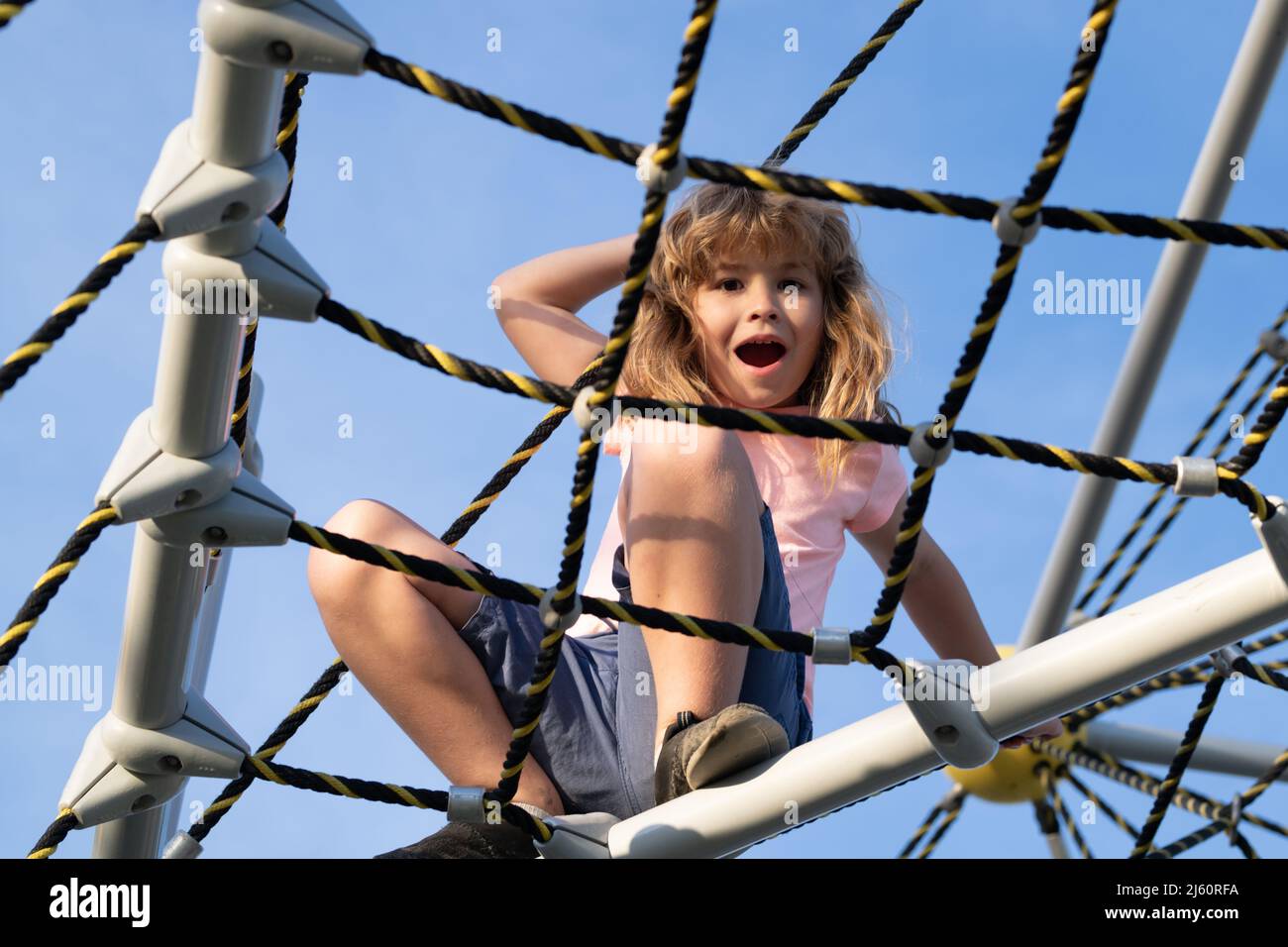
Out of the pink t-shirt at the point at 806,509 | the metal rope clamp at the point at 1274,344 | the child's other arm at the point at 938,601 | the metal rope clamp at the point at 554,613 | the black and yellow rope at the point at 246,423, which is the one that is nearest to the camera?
the metal rope clamp at the point at 554,613

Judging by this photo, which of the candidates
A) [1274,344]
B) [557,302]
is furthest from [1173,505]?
[557,302]

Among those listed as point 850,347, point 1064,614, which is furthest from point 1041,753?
point 850,347

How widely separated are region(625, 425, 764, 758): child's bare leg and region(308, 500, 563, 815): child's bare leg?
18cm

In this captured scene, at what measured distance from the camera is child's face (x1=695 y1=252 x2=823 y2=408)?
5.35ft

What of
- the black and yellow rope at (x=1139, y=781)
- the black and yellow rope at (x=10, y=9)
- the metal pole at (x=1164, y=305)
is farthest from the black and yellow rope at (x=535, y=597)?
the metal pole at (x=1164, y=305)

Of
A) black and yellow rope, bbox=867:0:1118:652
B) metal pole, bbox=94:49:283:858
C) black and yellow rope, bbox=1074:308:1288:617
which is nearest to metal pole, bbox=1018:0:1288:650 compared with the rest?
black and yellow rope, bbox=1074:308:1288:617

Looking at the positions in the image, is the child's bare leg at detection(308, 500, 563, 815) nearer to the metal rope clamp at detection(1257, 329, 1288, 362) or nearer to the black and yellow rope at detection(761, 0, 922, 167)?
the black and yellow rope at detection(761, 0, 922, 167)

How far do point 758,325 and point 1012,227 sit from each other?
538 mm

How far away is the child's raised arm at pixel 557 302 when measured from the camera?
5.59 feet

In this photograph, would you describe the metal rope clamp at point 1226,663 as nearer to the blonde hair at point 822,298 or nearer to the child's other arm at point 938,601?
the child's other arm at point 938,601

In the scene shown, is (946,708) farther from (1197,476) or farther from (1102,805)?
(1102,805)

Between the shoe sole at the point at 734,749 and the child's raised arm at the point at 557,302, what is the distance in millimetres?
562
